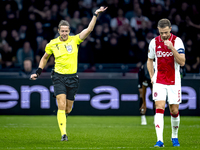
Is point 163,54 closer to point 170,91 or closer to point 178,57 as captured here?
point 178,57

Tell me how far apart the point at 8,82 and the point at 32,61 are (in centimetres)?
125

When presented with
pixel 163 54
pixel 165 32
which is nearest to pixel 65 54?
pixel 163 54

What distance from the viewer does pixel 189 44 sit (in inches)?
634

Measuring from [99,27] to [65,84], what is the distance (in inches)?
314

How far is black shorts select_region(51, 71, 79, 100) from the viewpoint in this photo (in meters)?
8.03

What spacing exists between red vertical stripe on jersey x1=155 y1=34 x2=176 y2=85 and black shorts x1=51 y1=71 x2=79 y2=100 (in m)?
1.96

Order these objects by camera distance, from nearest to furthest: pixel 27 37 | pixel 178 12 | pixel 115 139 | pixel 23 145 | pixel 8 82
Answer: pixel 23 145
pixel 115 139
pixel 8 82
pixel 27 37
pixel 178 12

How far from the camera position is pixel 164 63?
23.1 feet

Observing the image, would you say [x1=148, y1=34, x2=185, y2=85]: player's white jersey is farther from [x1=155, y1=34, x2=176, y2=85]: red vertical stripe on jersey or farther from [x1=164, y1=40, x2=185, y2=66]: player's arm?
[x1=164, y1=40, x2=185, y2=66]: player's arm

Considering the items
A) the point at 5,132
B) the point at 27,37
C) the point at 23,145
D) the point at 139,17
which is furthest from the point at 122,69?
the point at 23,145

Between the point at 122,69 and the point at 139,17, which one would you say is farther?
the point at 139,17

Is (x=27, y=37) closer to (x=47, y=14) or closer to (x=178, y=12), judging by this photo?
(x=47, y=14)

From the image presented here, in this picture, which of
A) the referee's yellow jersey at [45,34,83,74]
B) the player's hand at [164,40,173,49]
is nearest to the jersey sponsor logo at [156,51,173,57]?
the player's hand at [164,40,173,49]

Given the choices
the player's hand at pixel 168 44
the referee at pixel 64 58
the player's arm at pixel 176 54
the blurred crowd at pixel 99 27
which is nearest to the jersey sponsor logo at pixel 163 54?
the player's arm at pixel 176 54
